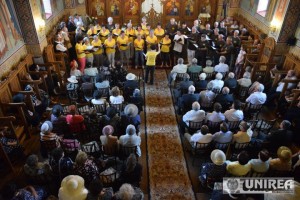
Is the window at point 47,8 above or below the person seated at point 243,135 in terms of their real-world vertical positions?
above

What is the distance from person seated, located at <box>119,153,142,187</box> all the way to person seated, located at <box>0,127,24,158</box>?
9.06 ft

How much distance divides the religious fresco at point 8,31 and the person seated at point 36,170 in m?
3.72

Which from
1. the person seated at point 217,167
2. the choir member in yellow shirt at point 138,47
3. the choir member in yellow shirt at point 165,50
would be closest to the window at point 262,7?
the choir member in yellow shirt at point 165,50

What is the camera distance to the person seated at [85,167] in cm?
445

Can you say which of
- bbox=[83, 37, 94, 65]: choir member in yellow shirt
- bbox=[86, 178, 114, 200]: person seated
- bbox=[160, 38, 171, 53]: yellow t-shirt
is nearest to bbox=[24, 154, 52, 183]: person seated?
bbox=[86, 178, 114, 200]: person seated

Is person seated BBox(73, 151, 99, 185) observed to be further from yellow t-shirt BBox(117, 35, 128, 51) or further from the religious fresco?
yellow t-shirt BBox(117, 35, 128, 51)

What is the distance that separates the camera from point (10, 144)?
563 cm

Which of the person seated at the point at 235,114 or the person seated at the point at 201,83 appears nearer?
the person seated at the point at 235,114

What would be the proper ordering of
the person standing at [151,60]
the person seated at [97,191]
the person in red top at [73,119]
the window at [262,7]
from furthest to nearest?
the window at [262,7] → the person standing at [151,60] → the person in red top at [73,119] → the person seated at [97,191]

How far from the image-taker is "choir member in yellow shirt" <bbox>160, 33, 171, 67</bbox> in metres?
9.98

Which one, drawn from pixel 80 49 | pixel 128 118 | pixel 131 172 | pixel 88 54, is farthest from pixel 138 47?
pixel 131 172

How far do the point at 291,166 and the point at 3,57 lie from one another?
748 centimetres

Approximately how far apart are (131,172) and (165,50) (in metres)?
6.75

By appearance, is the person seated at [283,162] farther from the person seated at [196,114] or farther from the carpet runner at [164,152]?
the person seated at [196,114]
